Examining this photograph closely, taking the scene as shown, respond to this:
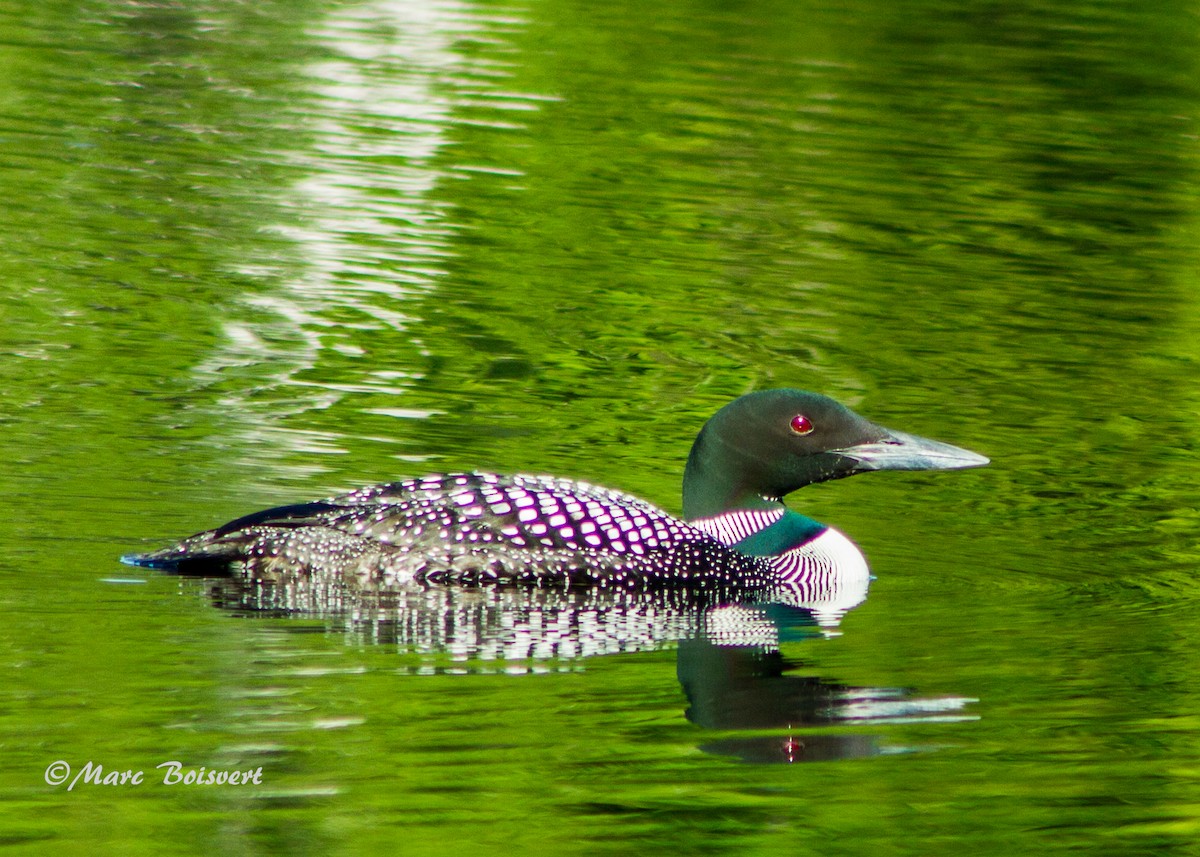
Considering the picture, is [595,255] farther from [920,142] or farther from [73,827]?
[73,827]

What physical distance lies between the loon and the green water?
0.27 m

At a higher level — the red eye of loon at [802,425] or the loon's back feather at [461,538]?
the red eye of loon at [802,425]

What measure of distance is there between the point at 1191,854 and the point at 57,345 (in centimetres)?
577

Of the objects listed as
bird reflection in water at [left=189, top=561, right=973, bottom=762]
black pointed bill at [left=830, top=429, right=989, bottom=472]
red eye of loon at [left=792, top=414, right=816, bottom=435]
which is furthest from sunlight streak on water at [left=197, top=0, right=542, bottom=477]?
black pointed bill at [left=830, top=429, right=989, bottom=472]

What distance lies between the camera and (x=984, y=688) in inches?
220

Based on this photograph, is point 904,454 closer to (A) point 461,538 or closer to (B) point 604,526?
(B) point 604,526

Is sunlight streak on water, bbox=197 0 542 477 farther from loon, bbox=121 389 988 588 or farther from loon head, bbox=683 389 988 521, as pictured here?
loon head, bbox=683 389 988 521

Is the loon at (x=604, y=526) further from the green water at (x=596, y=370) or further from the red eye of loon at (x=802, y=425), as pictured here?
the green water at (x=596, y=370)

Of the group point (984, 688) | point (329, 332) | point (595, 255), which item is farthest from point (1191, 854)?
point (595, 255)

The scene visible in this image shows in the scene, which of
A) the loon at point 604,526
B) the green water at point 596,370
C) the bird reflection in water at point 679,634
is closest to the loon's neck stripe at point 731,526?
the loon at point 604,526

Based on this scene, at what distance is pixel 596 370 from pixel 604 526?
2.99 m

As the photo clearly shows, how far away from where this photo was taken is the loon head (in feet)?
22.5

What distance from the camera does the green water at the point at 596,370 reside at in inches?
189

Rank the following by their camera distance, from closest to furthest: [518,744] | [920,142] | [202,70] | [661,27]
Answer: [518,744]
[920,142]
[202,70]
[661,27]
